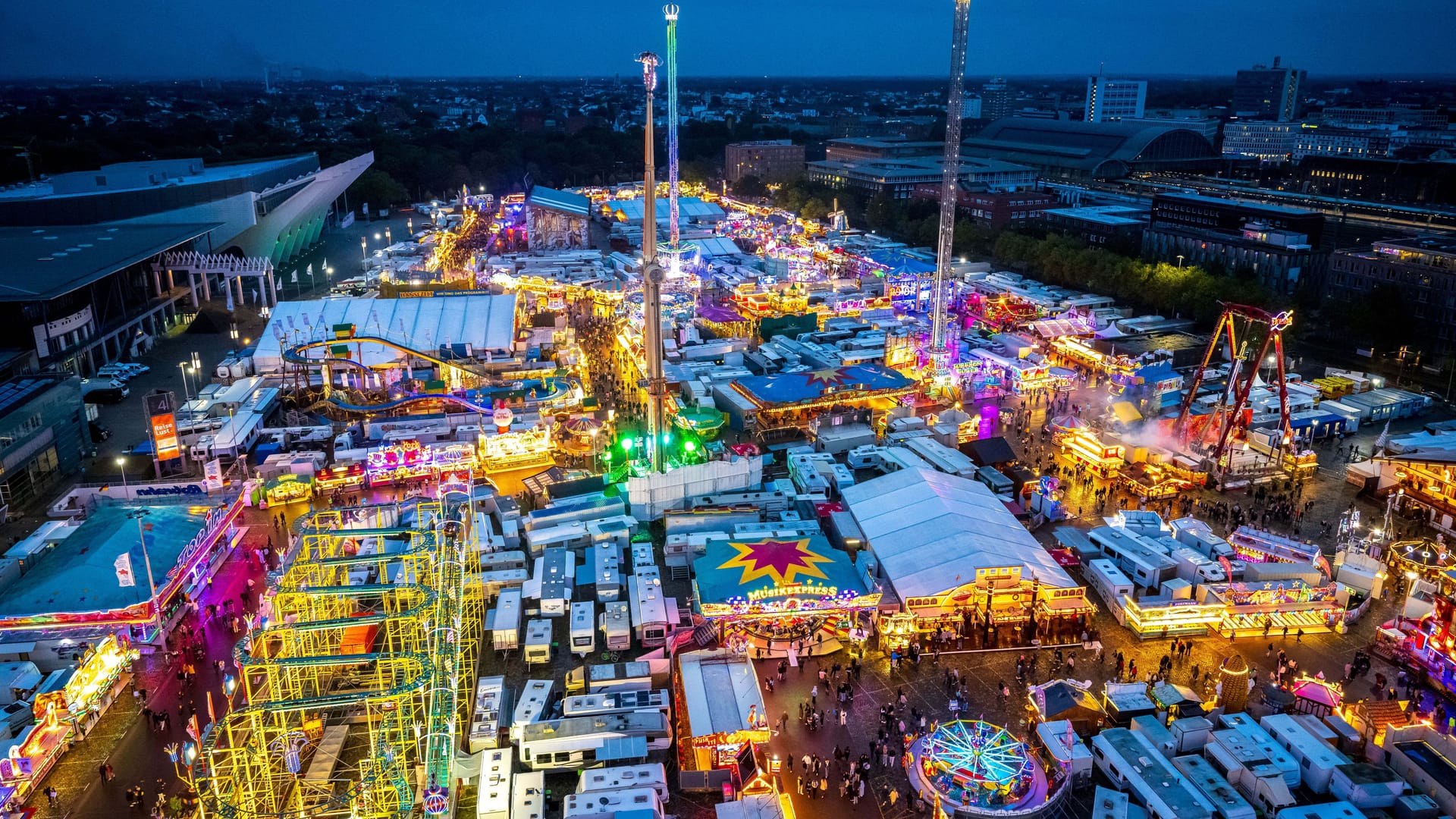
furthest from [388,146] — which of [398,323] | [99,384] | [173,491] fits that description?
[173,491]

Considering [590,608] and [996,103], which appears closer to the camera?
[590,608]

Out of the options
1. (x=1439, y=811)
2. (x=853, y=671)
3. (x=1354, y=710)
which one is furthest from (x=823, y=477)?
(x=1439, y=811)

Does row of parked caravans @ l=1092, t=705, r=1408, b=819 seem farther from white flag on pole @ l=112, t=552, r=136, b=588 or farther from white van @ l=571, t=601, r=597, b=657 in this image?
white flag on pole @ l=112, t=552, r=136, b=588

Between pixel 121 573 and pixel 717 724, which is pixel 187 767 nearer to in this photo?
pixel 121 573

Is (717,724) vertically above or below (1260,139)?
below

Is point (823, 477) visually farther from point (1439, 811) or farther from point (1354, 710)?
point (1439, 811)

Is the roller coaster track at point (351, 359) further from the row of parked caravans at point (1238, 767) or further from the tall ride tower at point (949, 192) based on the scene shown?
the row of parked caravans at point (1238, 767)

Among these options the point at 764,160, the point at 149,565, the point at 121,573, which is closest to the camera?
the point at 149,565
